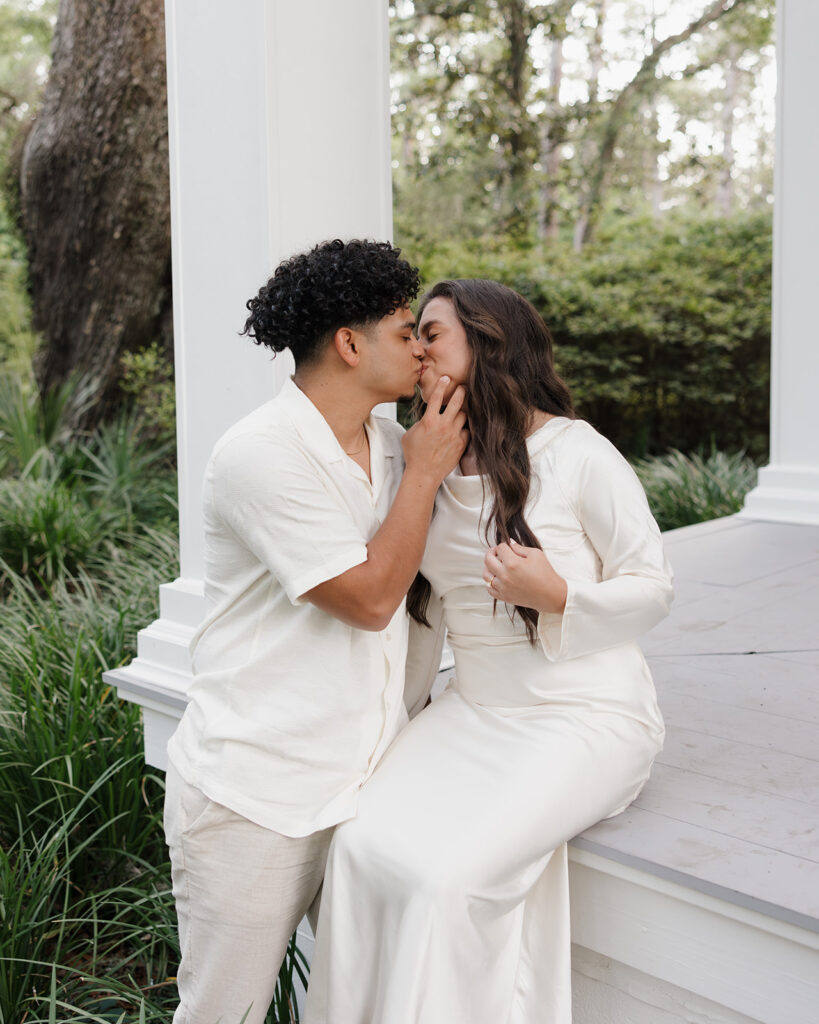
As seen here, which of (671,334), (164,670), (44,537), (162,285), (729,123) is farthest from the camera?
(729,123)

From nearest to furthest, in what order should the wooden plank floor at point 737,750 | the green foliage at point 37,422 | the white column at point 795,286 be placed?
the wooden plank floor at point 737,750, the white column at point 795,286, the green foliage at point 37,422

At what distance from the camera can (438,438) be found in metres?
1.97

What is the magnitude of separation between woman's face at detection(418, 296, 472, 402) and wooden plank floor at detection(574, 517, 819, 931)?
929 millimetres

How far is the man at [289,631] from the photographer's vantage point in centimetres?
179

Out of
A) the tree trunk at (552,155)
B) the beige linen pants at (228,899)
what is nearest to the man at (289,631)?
the beige linen pants at (228,899)

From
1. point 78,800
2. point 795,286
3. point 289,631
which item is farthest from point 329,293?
point 795,286

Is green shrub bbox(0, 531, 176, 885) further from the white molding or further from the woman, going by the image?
the white molding

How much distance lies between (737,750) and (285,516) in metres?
1.33

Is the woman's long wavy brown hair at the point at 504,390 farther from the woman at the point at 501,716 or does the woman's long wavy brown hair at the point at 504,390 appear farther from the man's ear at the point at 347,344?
the man's ear at the point at 347,344

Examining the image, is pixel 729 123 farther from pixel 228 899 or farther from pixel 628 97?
pixel 228 899

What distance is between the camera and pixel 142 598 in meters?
4.44

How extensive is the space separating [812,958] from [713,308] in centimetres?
858

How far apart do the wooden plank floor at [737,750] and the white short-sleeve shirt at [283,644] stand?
0.52 meters

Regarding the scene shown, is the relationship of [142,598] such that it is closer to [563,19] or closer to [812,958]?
[812,958]
